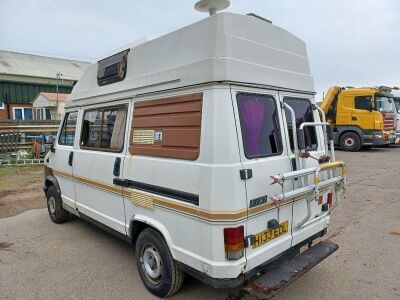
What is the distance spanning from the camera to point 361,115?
15.3m

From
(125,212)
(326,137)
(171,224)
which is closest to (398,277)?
(326,137)

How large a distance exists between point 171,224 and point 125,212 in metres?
0.87

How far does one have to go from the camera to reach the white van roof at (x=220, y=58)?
280cm

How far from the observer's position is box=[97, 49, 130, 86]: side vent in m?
3.91

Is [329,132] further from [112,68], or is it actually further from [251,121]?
[112,68]

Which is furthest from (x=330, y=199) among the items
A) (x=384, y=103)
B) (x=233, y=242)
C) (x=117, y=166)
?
(x=384, y=103)

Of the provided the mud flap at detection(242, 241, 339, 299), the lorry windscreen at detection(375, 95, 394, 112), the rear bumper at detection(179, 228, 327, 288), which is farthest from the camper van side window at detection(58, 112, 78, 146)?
the lorry windscreen at detection(375, 95, 394, 112)

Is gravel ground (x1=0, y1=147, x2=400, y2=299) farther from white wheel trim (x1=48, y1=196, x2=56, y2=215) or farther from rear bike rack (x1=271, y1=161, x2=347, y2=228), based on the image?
rear bike rack (x1=271, y1=161, x2=347, y2=228)

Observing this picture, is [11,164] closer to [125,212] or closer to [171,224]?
[125,212]

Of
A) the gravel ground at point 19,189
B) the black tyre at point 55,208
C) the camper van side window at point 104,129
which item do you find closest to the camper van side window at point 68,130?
the camper van side window at point 104,129

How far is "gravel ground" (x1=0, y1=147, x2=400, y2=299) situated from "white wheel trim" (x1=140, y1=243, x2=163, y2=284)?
207mm

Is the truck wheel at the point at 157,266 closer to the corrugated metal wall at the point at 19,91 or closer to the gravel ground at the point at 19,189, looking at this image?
the gravel ground at the point at 19,189

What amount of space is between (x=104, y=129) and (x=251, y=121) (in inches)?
82.7

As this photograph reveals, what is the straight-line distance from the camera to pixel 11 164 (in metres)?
11.9
